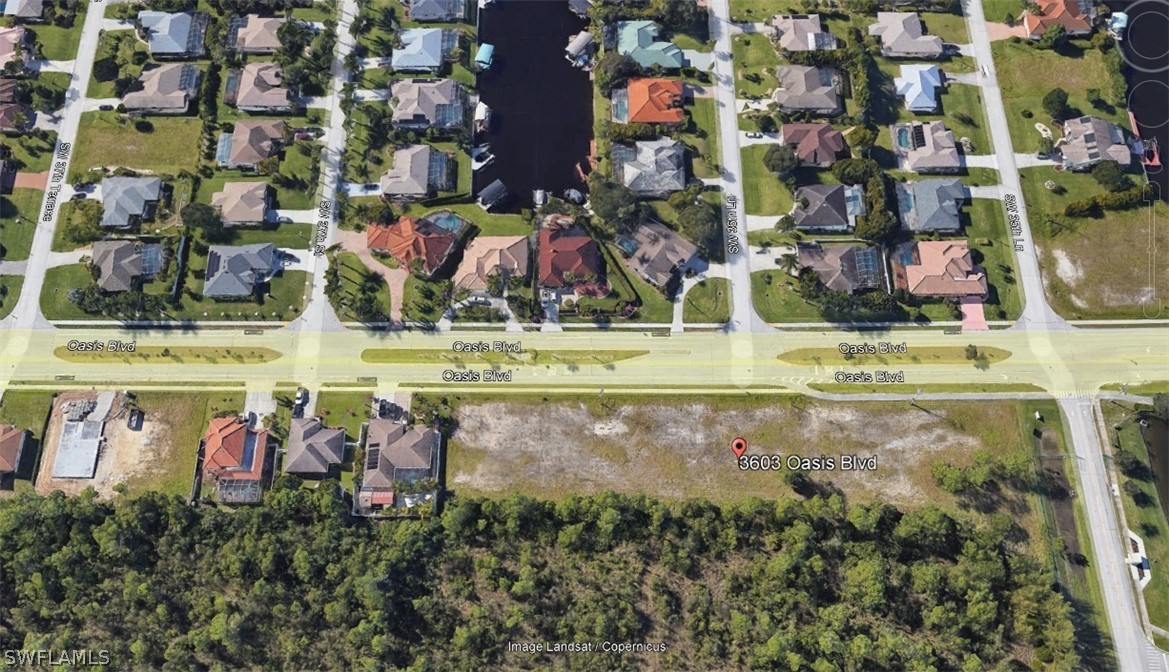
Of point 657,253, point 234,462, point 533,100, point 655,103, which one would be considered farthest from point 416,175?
point 234,462

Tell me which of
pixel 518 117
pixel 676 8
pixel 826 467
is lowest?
pixel 826 467

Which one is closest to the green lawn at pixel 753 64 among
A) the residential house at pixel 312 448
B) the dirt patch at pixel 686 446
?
the dirt patch at pixel 686 446

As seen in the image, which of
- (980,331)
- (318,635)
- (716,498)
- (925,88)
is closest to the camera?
(318,635)

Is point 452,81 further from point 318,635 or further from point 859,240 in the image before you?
point 318,635

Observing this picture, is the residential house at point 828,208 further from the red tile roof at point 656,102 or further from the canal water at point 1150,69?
the canal water at point 1150,69

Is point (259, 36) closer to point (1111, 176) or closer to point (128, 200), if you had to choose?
point (128, 200)

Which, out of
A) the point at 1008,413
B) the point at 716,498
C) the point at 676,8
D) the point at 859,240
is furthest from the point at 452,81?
the point at 1008,413
